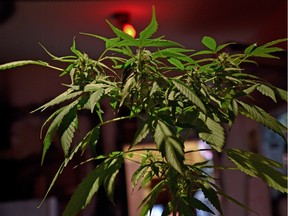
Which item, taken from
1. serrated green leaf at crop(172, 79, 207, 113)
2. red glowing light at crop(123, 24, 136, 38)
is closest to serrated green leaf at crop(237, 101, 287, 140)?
serrated green leaf at crop(172, 79, 207, 113)

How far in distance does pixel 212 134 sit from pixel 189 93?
0.10 metres

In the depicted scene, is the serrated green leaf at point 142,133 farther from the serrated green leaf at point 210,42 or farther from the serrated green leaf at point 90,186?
the serrated green leaf at point 210,42

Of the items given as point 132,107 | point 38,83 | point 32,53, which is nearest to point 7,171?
point 38,83

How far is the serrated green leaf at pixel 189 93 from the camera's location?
75cm

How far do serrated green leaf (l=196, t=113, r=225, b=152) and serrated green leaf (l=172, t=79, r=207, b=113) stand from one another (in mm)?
64

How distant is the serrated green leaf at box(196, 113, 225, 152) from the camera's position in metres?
0.81

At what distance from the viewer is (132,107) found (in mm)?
894

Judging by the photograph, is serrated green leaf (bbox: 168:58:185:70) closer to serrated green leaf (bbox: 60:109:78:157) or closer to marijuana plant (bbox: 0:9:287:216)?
marijuana plant (bbox: 0:9:287:216)

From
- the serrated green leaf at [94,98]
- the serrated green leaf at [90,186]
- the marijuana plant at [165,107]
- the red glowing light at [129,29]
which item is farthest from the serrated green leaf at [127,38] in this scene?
the red glowing light at [129,29]

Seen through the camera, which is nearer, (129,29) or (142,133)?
(142,133)

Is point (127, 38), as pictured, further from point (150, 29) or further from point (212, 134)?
point (212, 134)

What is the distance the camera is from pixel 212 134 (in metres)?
0.82

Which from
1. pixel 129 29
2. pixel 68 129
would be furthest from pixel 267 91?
pixel 129 29

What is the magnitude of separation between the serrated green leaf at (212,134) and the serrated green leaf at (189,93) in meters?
0.06
